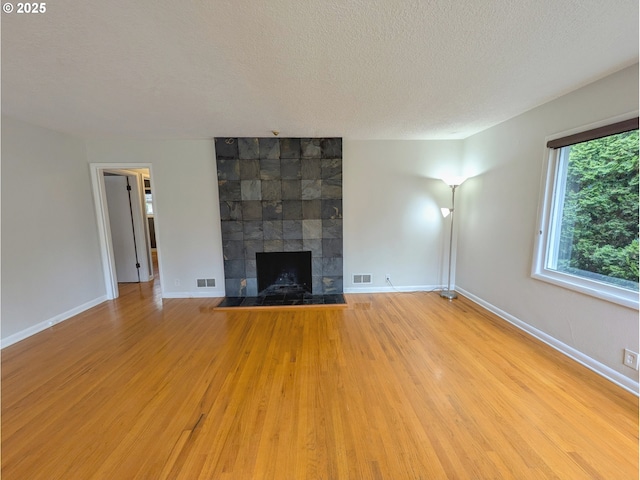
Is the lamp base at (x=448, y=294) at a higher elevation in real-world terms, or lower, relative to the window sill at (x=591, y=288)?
lower

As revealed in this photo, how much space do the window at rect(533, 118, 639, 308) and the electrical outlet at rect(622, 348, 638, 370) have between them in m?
0.35

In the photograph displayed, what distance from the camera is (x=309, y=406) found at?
1669 mm

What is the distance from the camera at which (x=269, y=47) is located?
1.50 meters

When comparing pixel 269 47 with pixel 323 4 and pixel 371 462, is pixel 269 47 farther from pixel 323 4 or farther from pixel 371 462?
pixel 371 462

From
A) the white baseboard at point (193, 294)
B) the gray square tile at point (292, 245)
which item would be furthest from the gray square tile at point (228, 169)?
the white baseboard at point (193, 294)

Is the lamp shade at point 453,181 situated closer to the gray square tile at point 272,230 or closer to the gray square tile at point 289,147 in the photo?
the gray square tile at point 289,147

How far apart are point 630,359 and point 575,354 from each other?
40 centimetres

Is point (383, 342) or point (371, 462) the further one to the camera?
point (383, 342)

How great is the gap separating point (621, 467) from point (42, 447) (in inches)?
126

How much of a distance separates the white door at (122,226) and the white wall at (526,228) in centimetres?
577

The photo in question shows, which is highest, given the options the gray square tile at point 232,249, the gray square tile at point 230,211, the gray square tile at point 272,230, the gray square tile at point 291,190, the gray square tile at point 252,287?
the gray square tile at point 291,190

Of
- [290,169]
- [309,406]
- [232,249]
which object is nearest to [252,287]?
[232,249]

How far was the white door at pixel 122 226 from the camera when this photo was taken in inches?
171

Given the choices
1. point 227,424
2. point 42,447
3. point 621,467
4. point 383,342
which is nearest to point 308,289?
point 383,342
